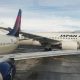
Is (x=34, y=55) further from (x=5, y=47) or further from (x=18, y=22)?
(x=18, y=22)

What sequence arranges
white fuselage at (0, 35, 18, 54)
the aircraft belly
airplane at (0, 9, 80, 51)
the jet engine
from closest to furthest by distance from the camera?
the jet engine
the aircraft belly
white fuselage at (0, 35, 18, 54)
airplane at (0, 9, 80, 51)

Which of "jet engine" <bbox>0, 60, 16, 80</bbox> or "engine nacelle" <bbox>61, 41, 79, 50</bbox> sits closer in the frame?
"jet engine" <bbox>0, 60, 16, 80</bbox>

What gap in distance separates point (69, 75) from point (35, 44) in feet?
86.1

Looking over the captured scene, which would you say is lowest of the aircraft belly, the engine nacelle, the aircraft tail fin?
the engine nacelle

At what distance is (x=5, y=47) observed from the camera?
66.7 ft

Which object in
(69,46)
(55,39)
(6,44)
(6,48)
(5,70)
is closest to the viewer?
(5,70)

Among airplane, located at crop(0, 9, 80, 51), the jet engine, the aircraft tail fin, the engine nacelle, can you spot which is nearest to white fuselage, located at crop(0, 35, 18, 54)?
the aircraft tail fin

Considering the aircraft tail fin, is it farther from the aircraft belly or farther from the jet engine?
the jet engine

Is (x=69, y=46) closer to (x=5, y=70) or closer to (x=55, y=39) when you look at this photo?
(x=55, y=39)

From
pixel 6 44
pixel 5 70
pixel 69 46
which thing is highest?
pixel 6 44

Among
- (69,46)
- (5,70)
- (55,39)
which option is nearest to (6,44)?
(5,70)

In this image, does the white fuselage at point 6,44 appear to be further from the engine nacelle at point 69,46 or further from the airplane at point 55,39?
the airplane at point 55,39

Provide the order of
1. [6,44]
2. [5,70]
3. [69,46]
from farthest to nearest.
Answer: [69,46]
[6,44]
[5,70]

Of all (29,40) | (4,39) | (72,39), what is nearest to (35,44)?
(29,40)
